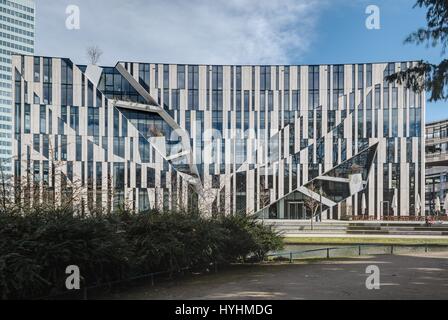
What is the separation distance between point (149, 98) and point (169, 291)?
4637 cm

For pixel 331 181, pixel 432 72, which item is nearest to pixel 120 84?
pixel 331 181

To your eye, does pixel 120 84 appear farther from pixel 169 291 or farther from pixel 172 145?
pixel 169 291

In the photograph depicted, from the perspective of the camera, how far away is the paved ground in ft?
29.1

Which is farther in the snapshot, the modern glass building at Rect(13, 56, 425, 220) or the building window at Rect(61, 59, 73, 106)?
the modern glass building at Rect(13, 56, 425, 220)

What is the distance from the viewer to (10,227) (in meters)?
8.12

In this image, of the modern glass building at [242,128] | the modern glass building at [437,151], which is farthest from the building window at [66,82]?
the modern glass building at [437,151]

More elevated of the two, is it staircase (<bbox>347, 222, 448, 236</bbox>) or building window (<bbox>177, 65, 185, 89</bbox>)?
building window (<bbox>177, 65, 185, 89</bbox>)

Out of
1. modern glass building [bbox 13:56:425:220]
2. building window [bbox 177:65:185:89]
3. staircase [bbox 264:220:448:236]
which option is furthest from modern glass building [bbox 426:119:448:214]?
building window [bbox 177:65:185:89]

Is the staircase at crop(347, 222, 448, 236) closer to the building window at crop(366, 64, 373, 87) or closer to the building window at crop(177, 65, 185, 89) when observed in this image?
the building window at crop(366, 64, 373, 87)

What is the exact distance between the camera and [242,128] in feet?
177

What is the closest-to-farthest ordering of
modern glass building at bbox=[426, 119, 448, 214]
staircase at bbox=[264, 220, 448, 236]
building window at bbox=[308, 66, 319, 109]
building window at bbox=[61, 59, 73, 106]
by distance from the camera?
1. staircase at bbox=[264, 220, 448, 236]
2. building window at bbox=[61, 59, 73, 106]
3. building window at bbox=[308, 66, 319, 109]
4. modern glass building at bbox=[426, 119, 448, 214]

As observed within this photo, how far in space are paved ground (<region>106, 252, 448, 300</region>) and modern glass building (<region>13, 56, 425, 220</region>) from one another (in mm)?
38622
